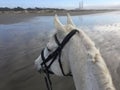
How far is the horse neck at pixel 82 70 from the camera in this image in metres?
3.20

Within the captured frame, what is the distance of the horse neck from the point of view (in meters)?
3.20

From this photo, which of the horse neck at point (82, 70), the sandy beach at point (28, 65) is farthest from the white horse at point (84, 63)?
the sandy beach at point (28, 65)

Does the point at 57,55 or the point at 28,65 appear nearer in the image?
the point at 57,55

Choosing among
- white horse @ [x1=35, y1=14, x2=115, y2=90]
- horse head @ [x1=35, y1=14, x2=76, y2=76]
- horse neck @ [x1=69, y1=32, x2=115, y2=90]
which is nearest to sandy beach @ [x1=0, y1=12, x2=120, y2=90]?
horse head @ [x1=35, y1=14, x2=76, y2=76]

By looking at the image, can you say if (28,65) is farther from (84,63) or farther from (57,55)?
(84,63)

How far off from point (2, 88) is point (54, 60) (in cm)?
558

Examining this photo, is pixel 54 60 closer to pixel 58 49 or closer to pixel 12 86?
pixel 58 49

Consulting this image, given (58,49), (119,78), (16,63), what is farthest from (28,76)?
(58,49)

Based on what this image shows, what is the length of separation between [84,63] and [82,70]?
9cm

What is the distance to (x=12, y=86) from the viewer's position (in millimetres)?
9375

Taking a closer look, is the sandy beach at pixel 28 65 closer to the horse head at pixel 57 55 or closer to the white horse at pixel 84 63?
the horse head at pixel 57 55

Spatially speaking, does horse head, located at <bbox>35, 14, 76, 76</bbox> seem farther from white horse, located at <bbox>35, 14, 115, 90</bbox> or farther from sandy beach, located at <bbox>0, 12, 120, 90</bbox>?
sandy beach, located at <bbox>0, 12, 120, 90</bbox>

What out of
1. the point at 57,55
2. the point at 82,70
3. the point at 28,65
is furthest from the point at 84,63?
the point at 28,65

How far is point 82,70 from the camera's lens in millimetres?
3418
